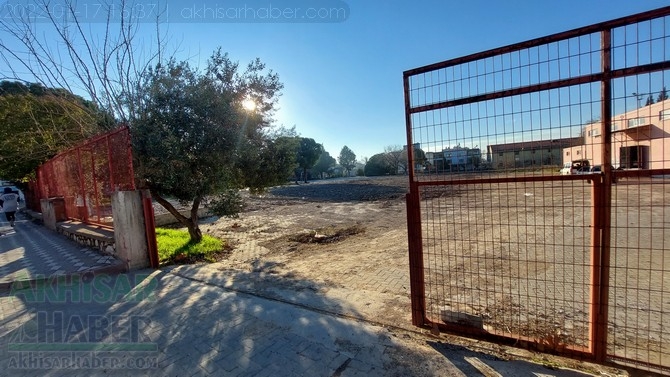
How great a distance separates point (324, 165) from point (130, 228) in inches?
2760

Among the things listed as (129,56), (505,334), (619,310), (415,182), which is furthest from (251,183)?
(619,310)

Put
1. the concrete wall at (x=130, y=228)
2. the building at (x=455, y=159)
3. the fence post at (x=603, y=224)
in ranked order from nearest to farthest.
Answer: the fence post at (x=603, y=224) → the building at (x=455, y=159) → the concrete wall at (x=130, y=228)

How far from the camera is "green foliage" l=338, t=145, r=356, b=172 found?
95750 millimetres

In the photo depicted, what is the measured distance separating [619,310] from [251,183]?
833cm

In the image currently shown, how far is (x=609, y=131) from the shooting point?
8.14 feet

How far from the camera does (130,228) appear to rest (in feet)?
20.8

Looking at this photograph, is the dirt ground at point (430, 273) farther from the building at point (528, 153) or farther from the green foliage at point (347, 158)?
the green foliage at point (347, 158)

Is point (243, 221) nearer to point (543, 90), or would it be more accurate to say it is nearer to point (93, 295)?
point (93, 295)

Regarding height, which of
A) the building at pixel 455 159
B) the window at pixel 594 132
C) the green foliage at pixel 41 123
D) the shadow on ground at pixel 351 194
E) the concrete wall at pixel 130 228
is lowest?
the shadow on ground at pixel 351 194

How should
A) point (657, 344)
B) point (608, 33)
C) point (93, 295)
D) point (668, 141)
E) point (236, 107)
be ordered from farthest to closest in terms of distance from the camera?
1. point (236, 107)
2. point (93, 295)
3. point (657, 344)
4. point (608, 33)
5. point (668, 141)

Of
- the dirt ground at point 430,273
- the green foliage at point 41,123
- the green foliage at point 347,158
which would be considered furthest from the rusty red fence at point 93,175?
the green foliage at point 347,158

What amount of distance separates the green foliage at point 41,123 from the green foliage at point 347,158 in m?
81.4

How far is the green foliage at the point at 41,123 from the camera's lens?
364 inches

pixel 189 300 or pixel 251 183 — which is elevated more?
pixel 251 183
